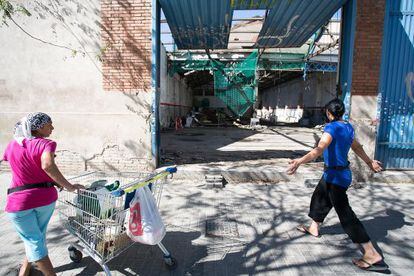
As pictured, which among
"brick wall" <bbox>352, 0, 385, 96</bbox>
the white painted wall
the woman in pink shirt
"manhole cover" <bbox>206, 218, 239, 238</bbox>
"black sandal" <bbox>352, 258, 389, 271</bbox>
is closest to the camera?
the woman in pink shirt

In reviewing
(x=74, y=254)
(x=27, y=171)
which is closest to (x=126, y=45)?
(x=27, y=171)

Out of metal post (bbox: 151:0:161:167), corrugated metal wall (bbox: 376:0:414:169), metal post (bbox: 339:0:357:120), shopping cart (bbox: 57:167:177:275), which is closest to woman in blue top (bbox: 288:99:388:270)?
shopping cart (bbox: 57:167:177:275)

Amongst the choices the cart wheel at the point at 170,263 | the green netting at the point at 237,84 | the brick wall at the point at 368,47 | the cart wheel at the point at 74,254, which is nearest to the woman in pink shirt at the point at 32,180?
the cart wheel at the point at 74,254

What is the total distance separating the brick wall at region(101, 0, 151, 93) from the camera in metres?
6.43

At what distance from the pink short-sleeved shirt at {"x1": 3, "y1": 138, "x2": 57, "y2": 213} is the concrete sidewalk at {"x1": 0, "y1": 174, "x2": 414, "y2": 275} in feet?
3.21

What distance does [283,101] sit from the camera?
33656 mm

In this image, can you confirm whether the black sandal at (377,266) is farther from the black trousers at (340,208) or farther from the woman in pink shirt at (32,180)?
the woman in pink shirt at (32,180)

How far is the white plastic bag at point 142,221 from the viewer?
2.82 m

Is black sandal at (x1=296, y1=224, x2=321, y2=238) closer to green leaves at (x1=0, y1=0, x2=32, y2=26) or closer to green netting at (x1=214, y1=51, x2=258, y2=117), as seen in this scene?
green leaves at (x1=0, y1=0, x2=32, y2=26)

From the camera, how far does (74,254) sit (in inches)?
128

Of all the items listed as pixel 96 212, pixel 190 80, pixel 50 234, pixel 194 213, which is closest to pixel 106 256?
pixel 96 212

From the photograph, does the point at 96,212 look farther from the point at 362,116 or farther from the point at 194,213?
the point at 362,116

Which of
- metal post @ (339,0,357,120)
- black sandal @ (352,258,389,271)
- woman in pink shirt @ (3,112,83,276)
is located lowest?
black sandal @ (352,258,389,271)

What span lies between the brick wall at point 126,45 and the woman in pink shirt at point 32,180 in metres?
3.99
